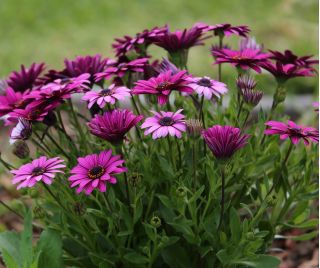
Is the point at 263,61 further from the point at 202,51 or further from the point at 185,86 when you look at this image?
the point at 202,51

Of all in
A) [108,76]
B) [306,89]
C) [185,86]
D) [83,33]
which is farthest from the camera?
[83,33]

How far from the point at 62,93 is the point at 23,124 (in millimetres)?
103

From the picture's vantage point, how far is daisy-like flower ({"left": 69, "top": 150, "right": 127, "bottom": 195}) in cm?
99

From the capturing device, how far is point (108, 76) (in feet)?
3.99

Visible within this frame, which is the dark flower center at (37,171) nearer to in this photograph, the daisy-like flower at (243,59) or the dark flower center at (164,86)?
the dark flower center at (164,86)

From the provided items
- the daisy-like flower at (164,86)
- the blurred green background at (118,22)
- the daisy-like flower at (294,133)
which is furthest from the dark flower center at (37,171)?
the blurred green background at (118,22)

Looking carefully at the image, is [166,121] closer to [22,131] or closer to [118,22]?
[22,131]

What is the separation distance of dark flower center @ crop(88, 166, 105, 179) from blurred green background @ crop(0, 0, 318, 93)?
2267 millimetres

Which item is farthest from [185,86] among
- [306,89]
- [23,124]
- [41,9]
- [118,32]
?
[41,9]

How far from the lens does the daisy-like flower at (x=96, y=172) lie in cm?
99

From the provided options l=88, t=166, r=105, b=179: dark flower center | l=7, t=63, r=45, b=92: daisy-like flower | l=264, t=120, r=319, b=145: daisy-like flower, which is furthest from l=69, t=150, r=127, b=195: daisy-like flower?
l=7, t=63, r=45, b=92: daisy-like flower

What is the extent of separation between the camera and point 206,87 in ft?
3.63

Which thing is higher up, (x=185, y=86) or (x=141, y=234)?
(x=185, y=86)

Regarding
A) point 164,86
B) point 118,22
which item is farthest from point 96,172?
point 118,22
